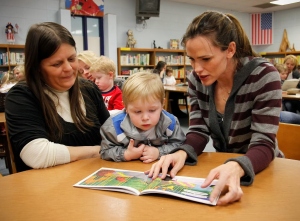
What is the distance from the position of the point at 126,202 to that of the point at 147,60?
7.52 metres

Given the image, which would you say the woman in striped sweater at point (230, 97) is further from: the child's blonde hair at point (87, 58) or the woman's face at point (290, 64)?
the woman's face at point (290, 64)

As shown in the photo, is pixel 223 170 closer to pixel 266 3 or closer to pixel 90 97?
pixel 90 97

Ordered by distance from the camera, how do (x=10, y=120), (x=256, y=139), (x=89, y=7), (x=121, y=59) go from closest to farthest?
(x=256, y=139), (x=10, y=120), (x=89, y=7), (x=121, y=59)

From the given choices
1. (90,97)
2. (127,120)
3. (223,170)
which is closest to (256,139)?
(223,170)

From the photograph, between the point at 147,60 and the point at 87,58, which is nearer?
the point at 87,58

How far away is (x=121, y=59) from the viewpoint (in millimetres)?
7754

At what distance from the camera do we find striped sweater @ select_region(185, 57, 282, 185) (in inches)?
44.0

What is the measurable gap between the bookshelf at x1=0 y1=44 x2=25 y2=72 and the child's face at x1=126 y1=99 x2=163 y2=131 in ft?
18.8

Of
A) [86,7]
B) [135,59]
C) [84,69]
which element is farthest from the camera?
[135,59]

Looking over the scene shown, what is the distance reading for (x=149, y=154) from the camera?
123 cm

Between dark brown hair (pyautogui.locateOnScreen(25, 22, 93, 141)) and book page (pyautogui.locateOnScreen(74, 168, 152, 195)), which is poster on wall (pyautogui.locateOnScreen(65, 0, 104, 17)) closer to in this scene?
dark brown hair (pyautogui.locateOnScreen(25, 22, 93, 141))

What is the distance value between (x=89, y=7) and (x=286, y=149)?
6.62 meters

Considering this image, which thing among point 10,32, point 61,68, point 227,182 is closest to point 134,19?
point 10,32

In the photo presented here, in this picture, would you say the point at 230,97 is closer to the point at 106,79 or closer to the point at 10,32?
the point at 106,79
